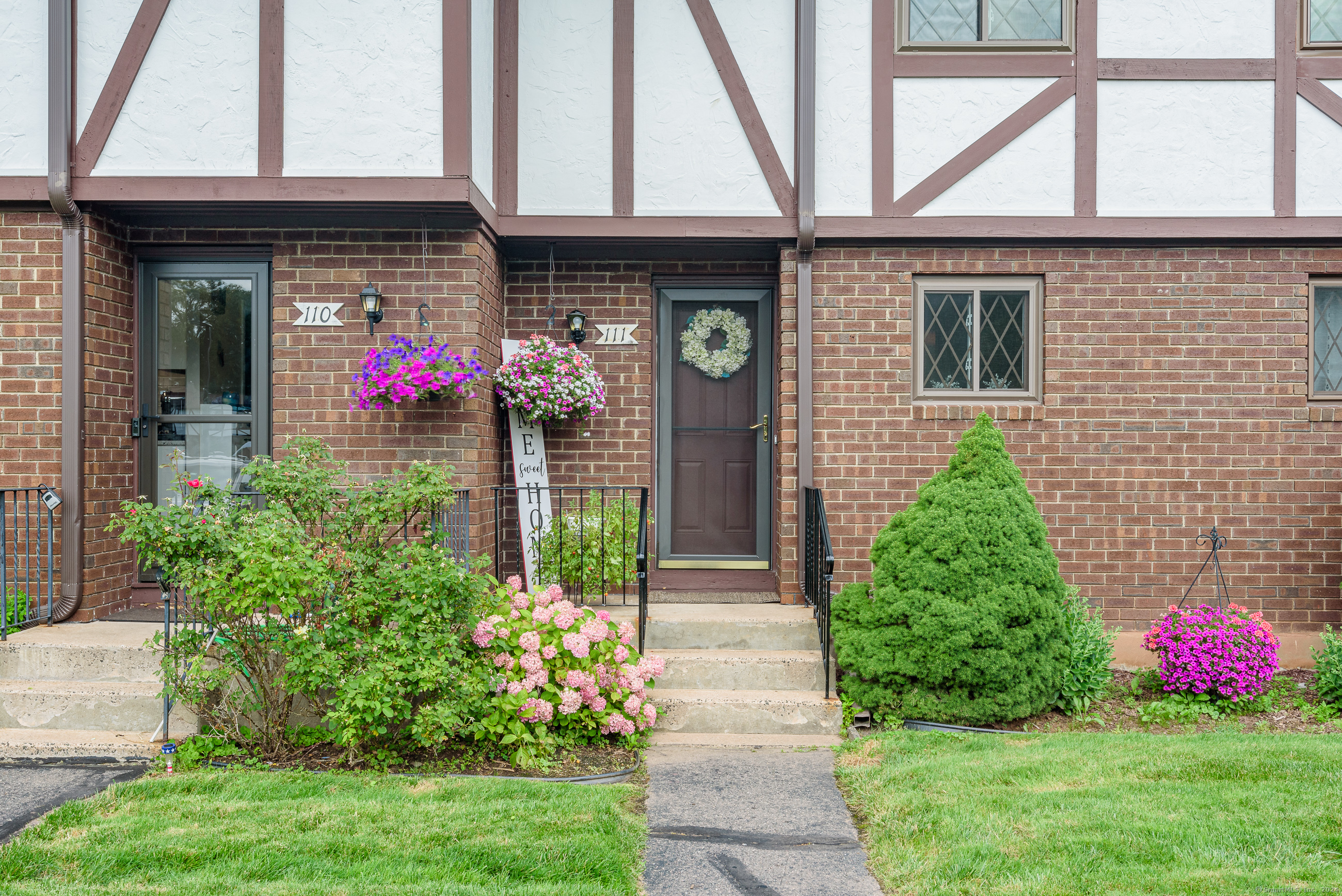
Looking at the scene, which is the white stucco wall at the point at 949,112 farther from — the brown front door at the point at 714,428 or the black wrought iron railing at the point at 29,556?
the black wrought iron railing at the point at 29,556

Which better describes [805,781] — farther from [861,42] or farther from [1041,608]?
[861,42]

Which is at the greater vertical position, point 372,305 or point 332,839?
point 372,305

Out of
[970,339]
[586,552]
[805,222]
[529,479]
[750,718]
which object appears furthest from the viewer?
[529,479]

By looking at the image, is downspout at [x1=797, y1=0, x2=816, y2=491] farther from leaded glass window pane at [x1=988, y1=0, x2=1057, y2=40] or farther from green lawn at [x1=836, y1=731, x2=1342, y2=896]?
green lawn at [x1=836, y1=731, x2=1342, y2=896]

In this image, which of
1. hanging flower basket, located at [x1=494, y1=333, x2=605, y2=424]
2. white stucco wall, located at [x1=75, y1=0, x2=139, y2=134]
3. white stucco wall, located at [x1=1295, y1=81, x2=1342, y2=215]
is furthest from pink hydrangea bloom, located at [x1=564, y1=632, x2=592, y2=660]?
white stucco wall, located at [x1=1295, y1=81, x2=1342, y2=215]

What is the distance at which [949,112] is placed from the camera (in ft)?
19.6

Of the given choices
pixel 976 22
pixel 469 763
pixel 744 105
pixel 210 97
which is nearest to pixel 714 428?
pixel 744 105

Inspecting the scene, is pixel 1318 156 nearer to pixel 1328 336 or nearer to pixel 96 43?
pixel 1328 336

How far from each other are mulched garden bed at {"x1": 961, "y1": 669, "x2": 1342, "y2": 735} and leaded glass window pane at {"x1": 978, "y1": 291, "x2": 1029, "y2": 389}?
2208 millimetres

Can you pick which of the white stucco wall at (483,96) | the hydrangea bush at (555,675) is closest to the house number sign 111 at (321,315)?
the white stucco wall at (483,96)

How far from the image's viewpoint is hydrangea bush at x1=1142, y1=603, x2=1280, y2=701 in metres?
5.11

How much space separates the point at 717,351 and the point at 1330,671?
448 cm

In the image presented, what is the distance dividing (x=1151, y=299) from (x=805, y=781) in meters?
4.24

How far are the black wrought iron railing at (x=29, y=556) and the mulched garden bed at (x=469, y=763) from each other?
2.01m
